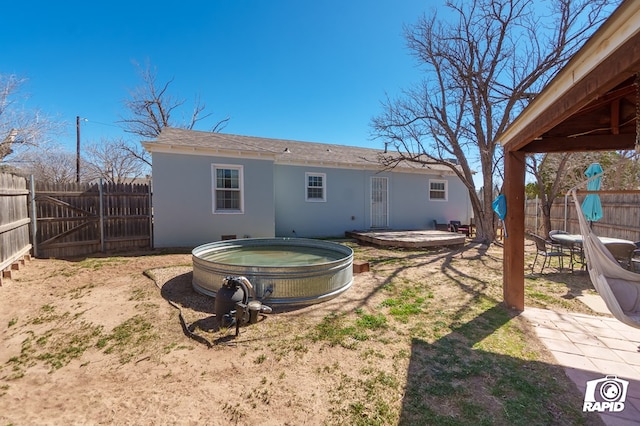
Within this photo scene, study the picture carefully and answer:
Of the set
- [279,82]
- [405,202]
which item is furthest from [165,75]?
[405,202]

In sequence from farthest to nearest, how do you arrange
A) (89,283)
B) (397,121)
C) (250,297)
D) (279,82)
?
(279,82) < (397,121) < (89,283) < (250,297)

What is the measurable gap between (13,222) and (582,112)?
34.8 feet

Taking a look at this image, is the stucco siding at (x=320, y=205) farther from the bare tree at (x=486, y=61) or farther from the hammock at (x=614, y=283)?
the hammock at (x=614, y=283)

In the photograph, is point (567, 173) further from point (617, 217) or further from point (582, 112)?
point (582, 112)

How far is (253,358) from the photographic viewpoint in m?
3.04

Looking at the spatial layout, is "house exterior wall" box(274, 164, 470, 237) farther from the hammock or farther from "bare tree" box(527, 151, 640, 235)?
the hammock

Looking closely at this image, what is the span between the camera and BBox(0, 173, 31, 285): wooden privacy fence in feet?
18.4

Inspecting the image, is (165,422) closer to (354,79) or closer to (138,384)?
(138,384)

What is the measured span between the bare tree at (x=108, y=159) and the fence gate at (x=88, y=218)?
56.1 ft

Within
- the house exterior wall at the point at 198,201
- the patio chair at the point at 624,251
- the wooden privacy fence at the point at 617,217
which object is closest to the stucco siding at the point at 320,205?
the house exterior wall at the point at 198,201

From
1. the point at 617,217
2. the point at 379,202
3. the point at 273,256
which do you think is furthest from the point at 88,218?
the point at 617,217

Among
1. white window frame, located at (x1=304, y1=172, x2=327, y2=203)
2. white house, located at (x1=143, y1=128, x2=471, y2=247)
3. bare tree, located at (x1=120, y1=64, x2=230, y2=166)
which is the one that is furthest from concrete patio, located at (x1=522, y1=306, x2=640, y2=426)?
bare tree, located at (x1=120, y1=64, x2=230, y2=166)

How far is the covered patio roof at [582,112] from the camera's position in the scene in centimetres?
196

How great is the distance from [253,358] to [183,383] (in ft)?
2.26
